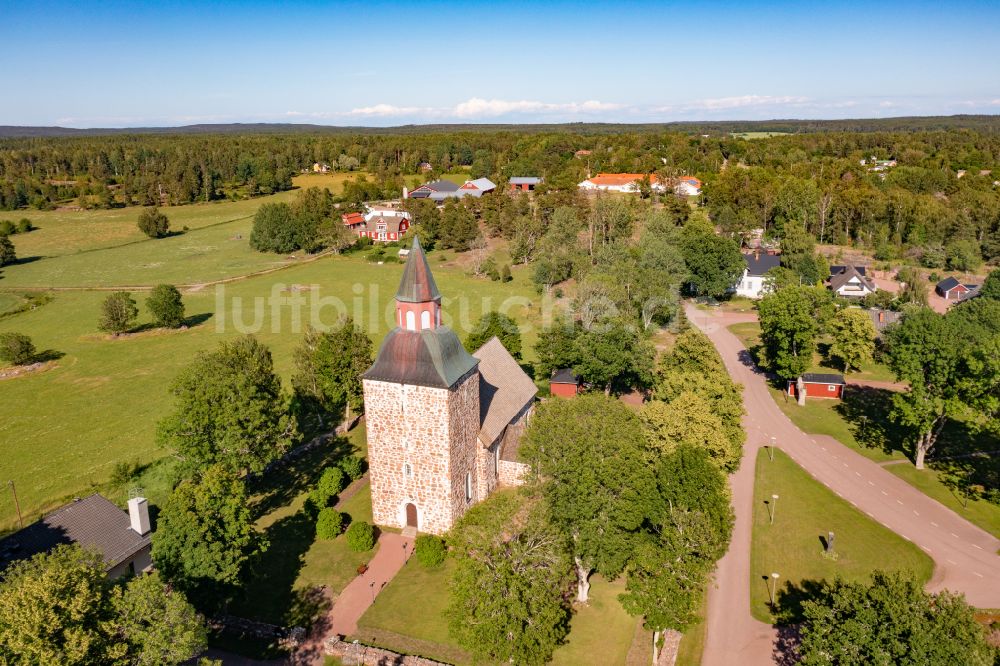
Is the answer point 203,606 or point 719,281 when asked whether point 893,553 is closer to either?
point 203,606

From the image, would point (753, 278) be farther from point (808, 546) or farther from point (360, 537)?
point (360, 537)

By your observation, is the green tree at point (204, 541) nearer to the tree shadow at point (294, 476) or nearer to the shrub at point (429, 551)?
the shrub at point (429, 551)

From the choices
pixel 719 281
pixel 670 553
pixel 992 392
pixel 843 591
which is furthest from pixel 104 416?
pixel 719 281

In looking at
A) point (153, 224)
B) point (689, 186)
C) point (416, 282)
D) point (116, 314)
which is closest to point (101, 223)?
point (153, 224)

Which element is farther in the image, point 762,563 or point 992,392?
point 992,392

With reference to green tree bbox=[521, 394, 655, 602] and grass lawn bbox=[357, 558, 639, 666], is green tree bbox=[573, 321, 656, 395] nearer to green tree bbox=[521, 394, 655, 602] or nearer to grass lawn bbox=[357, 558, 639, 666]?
green tree bbox=[521, 394, 655, 602]

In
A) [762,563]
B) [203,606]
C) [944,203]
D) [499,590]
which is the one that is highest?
[944,203]

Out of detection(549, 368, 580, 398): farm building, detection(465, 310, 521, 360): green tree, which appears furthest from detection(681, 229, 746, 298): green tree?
detection(465, 310, 521, 360): green tree

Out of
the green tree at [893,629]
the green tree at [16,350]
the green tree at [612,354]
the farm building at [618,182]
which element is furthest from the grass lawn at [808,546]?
the farm building at [618,182]
